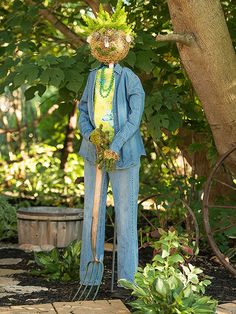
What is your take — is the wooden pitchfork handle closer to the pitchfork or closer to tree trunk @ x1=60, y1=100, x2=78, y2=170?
the pitchfork

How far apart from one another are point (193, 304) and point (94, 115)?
1.34m

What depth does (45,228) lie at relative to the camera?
6.83 metres

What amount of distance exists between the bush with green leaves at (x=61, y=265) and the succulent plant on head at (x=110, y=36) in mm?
1459

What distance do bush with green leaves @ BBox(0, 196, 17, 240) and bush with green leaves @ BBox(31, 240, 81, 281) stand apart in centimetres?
175

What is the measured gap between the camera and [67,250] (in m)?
5.48

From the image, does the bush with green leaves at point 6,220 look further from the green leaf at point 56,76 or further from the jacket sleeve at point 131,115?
the jacket sleeve at point 131,115

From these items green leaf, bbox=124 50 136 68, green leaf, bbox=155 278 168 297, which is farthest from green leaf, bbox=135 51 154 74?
green leaf, bbox=155 278 168 297

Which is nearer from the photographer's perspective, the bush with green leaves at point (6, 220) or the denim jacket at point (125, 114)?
the denim jacket at point (125, 114)

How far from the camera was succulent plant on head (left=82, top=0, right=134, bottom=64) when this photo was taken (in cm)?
464

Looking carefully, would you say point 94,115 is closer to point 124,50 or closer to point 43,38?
point 124,50

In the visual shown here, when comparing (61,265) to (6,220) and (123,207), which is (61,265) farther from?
(6,220)

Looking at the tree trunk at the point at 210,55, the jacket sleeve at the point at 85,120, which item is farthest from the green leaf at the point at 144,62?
the jacket sleeve at the point at 85,120

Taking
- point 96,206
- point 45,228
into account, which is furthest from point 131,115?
point 45,228

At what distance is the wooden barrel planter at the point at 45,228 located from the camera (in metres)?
6.82
